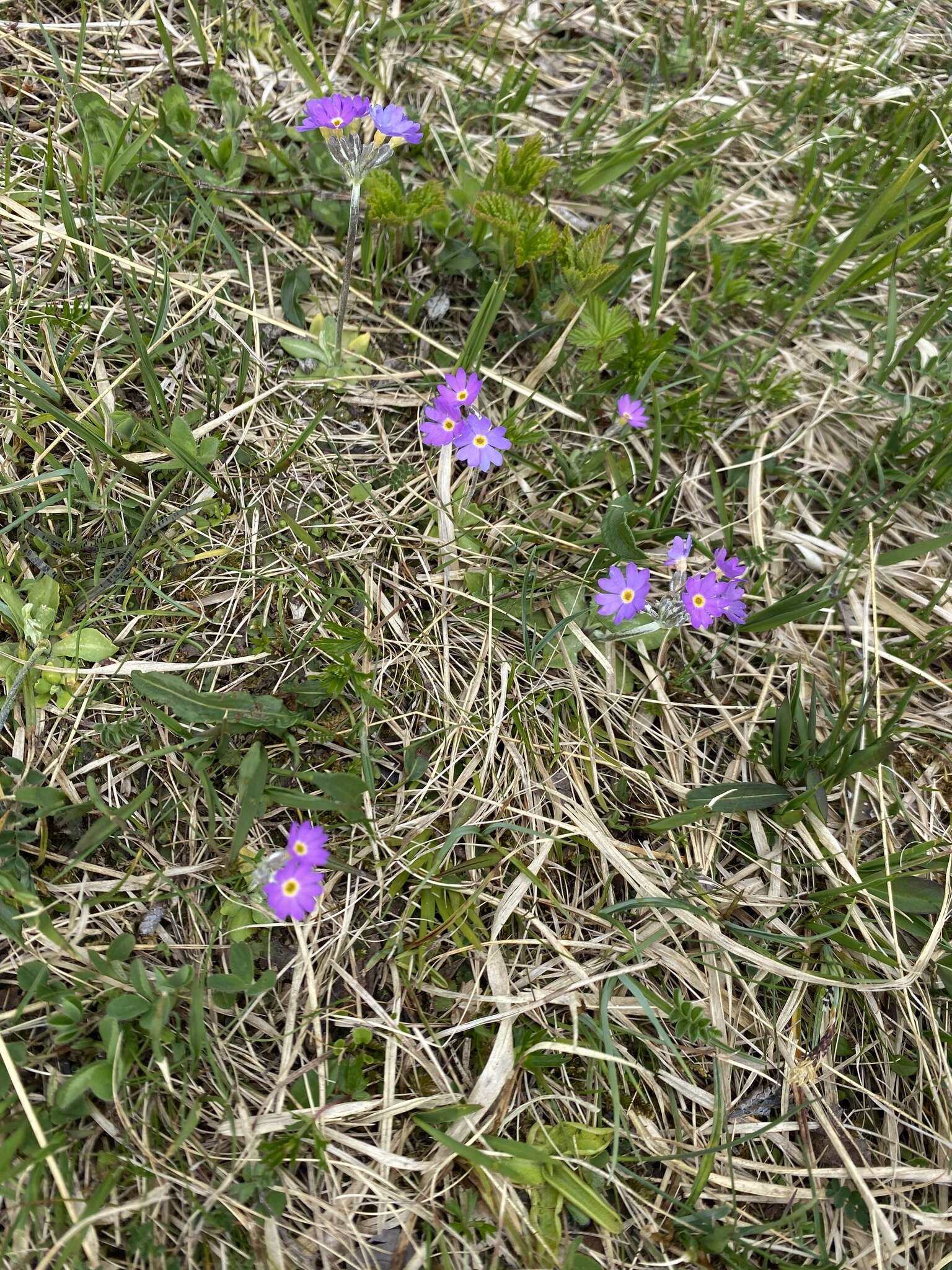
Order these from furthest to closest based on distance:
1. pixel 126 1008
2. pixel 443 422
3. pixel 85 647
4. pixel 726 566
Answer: pixel 443 422, pixel 726 566, pixel 85 647, pixel 126 1008

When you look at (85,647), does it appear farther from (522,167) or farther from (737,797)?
(522,167)

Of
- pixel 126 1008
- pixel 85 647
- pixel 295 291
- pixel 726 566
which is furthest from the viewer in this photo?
pixel 295 291

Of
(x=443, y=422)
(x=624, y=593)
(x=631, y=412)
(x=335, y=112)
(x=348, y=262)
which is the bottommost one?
(x=624, y=593)

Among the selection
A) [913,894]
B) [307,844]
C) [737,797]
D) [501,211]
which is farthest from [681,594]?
[501,211]

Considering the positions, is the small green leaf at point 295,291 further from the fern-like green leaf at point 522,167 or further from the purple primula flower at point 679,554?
the purple primula flower at point 679,554

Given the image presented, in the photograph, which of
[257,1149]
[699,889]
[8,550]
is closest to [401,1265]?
[257,1149]

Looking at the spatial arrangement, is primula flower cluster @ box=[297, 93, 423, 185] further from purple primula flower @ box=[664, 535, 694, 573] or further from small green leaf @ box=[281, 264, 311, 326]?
purple primula flower @ box=[664, 535, 694, 573]
